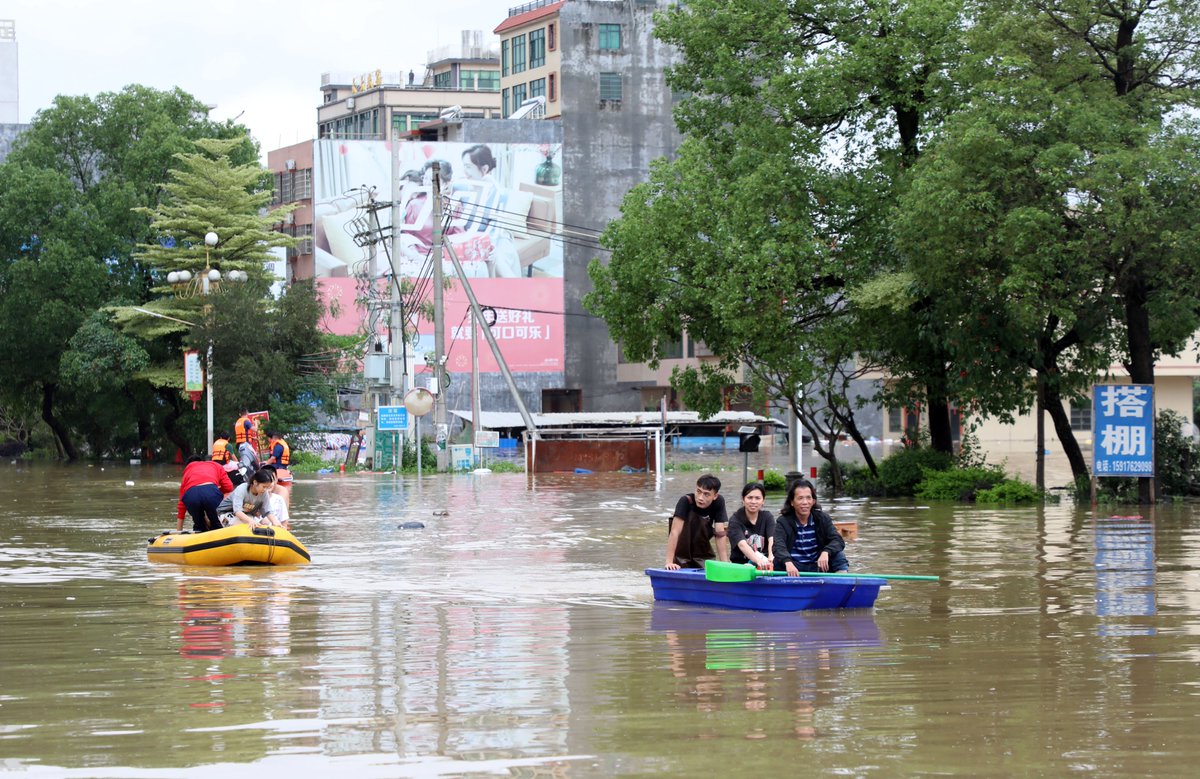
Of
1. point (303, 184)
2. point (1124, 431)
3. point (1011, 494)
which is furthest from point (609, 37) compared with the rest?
point (1124, 431)

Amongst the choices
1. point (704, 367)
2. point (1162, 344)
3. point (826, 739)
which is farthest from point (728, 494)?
point (826, 739)

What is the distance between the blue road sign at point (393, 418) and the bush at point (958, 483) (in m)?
20.2

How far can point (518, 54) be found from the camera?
98.5m

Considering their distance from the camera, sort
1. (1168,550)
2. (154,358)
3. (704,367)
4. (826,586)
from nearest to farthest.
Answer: (826,586) → (1168,550) → (704,367) → (154,358)

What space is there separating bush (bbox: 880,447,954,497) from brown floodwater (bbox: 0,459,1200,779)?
1227 centimetres

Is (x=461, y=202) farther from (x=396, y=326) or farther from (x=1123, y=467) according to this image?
(x=1123, y=467)

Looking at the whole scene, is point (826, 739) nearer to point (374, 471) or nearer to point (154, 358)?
point (374, 471)

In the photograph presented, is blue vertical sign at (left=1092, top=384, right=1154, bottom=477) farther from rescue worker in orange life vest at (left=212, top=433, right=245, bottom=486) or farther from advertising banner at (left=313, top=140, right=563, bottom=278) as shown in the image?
advertising banner at (left=313, top=140, right=563, bottom=278)

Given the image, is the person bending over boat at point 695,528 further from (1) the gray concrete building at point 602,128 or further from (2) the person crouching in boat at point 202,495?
(1) the gray concrete building at point 602,128

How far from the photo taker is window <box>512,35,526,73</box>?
97938 millimetres

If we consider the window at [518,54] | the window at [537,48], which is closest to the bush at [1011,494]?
the window at [537,48]

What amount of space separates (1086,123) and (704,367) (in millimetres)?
12043

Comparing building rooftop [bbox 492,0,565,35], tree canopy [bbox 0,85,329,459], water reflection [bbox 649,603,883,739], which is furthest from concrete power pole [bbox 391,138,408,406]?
building rooftop [bbox 492,0,565,35]

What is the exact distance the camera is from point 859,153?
33.8 meters
